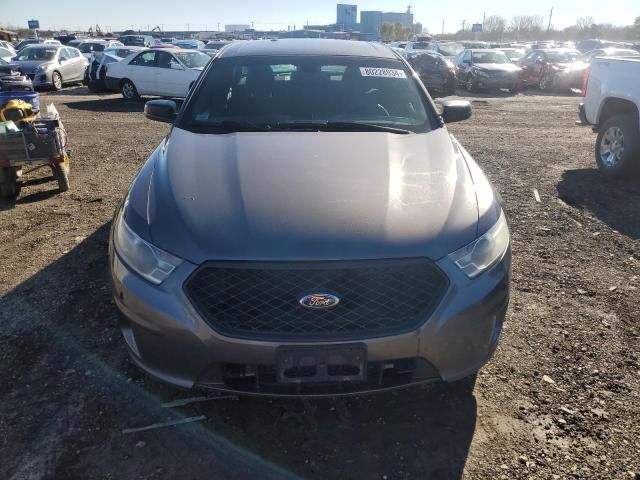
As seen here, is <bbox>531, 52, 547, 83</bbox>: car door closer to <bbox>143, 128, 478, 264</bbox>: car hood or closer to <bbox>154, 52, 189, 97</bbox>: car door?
<bbox>154, 52, 189, 97</bbox>: car door

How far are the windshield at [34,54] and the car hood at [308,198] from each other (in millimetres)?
18200

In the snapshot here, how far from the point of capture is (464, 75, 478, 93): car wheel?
1831 cm

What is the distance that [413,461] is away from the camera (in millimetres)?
2225

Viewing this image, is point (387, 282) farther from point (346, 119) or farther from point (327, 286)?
point (346, 119)

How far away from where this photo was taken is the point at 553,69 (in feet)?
63.5

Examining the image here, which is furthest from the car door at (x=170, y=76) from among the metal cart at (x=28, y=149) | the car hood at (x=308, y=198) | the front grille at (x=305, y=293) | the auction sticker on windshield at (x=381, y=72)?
the front grille at (x=305, y=293)

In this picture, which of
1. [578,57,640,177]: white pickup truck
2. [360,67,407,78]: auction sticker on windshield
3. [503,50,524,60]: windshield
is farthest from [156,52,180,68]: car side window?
[503,50,524,60]: windshield

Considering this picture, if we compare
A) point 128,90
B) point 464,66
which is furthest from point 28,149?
point 464,66

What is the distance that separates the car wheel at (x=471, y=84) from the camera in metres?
18.3

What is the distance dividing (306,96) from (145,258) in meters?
1.86

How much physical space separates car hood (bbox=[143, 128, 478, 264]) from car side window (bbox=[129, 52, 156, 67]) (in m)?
13.1

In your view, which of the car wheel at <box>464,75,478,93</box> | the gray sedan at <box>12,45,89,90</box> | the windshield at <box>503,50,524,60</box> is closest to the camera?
the gray sedan at <box>12,45,89,90</box>

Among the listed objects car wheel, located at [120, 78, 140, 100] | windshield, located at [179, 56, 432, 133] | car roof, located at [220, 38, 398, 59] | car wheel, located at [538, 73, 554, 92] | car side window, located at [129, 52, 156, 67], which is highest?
car roof, located at [220, 38, 398, 59]

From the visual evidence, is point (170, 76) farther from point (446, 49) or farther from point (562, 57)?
point (446, 49)
